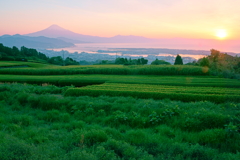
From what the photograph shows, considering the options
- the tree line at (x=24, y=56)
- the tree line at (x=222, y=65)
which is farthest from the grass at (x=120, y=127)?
the tree line at (x=24, y=56)

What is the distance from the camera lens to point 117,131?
7078mm

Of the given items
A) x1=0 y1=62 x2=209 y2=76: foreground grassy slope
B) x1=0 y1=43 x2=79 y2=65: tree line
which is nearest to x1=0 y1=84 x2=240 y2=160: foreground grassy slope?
x1=0 y1=62 x2=209 y2=76: foreground grassy slope

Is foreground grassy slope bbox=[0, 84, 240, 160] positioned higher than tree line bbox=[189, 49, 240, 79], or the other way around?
tree line bbox=[189, 49, 240, 79]

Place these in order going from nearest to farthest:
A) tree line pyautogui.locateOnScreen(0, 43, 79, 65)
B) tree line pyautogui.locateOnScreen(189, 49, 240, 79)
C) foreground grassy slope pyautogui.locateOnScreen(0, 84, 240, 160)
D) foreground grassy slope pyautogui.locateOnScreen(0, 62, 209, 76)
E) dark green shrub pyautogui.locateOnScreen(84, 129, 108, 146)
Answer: foreground grassy slope pyautogui.locateOnScreen(0, 84, 240, 160)
dark green shrub pyautogui.locateOnScreen(84, 129, 108, 146)
tree line pyautogui.locateOnScreen(189, 49, 240, 79)
foreground grassy slope pyautogui.locateOnScreen(0, 62, 209, 76)
tree line pyautogui.locateOnScreen(0, 43, 79, 65)

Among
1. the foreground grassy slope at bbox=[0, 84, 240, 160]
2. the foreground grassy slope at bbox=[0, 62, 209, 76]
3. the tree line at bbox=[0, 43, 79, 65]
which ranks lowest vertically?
the foreground grassy slope at bbox=[0, 84, 240, 160]

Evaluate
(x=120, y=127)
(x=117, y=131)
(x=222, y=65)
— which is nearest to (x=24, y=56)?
(x=222, y=65)

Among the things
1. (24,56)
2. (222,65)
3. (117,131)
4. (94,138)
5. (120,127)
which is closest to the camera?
(94,138)

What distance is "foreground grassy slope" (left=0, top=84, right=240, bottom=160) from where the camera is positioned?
5.31 m

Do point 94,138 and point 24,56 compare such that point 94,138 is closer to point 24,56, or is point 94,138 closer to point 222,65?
point 222,65

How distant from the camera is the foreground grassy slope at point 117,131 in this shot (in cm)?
531

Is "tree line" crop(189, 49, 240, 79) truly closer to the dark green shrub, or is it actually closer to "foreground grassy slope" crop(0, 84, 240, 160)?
"foreground grassy slope" crop(0, 84, 240, 160)

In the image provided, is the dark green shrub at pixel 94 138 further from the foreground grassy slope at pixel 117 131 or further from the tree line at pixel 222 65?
the tree line at pixel 222 65

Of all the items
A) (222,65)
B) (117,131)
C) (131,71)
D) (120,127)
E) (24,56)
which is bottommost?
(120,127)

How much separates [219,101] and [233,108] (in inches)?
72.1
